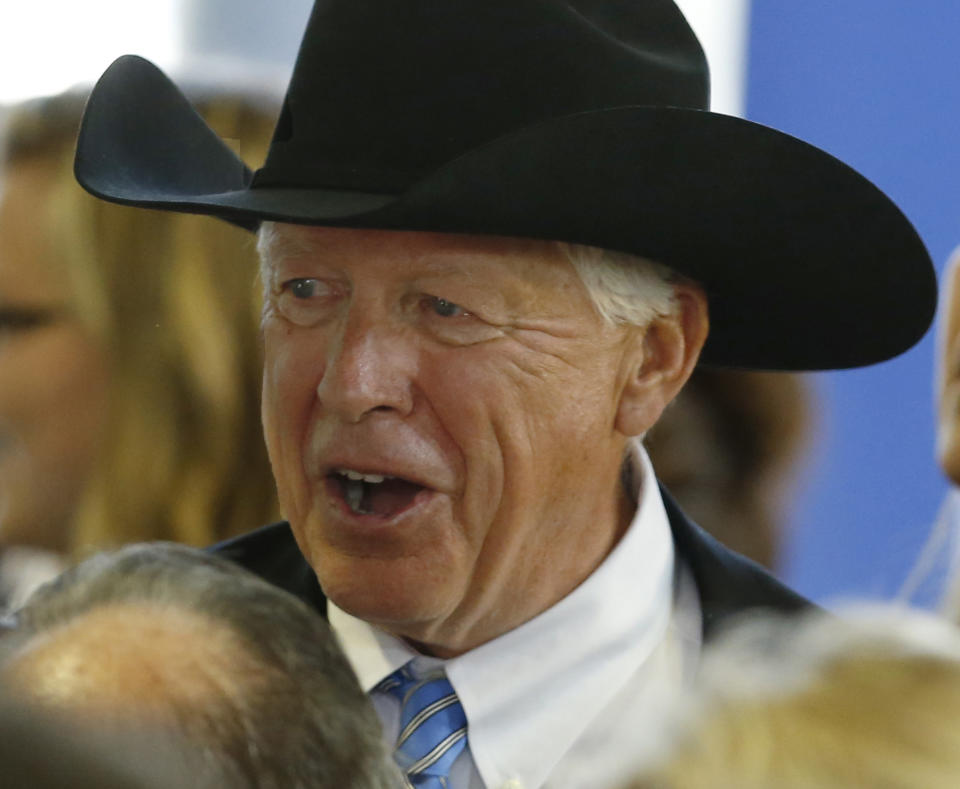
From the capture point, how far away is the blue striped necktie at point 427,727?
1.87m

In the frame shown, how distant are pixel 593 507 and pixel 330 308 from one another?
417 millimetres

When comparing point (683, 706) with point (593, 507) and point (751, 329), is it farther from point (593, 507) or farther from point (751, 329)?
point (751, 329)

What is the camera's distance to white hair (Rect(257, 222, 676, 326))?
1913mm

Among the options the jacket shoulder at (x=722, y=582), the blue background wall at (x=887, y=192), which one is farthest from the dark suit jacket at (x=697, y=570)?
the blue background wall at (x=887, y=192)

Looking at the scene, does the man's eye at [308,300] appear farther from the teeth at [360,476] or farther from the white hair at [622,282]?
the white hair at [622,282]

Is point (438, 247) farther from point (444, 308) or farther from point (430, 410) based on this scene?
point (430, 410)

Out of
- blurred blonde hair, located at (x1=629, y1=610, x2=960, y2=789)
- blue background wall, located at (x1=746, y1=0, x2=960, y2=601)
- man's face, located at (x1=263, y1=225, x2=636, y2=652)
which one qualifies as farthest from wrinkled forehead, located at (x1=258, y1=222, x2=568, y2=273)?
blue background wall, located at (x1=746, y1=0, x2=960, y2=601)

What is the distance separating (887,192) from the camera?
3359 mm

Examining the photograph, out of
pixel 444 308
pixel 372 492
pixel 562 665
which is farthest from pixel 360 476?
pixel 562 665

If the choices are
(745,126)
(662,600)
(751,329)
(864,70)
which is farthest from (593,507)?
(864,70)

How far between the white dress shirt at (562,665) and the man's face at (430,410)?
0.21 ft

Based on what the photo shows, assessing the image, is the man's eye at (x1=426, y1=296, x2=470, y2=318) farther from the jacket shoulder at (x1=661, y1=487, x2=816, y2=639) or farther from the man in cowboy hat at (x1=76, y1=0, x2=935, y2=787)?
the jacket shoulder at (x1=661, y1=487, x2=816, y2=639)

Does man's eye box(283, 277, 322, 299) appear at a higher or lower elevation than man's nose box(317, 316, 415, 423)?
higher

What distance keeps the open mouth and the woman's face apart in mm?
784
